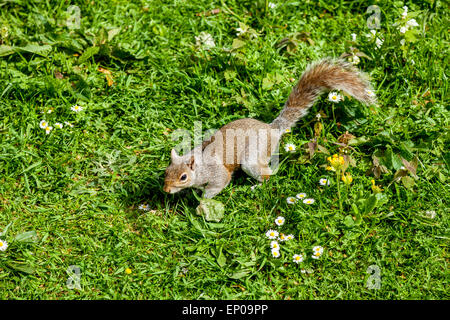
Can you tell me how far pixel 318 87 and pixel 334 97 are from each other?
216 millimetres

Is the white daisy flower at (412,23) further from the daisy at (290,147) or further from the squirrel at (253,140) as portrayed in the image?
the daisy at (290,147)

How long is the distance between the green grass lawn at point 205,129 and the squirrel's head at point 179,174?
0.66 feet

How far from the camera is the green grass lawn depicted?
2.53 meters

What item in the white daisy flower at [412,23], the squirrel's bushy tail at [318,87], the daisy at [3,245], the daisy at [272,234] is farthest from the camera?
the white daisy flower at [412,23]

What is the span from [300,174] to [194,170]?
683 millimetres

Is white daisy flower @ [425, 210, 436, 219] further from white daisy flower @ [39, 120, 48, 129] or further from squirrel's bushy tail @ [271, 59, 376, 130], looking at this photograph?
white daisy flower @ [39, 120, 48, 129]

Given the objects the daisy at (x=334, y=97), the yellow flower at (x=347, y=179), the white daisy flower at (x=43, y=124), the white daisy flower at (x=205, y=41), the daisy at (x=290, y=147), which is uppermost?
the white daisy flower at (x=205, y=41)

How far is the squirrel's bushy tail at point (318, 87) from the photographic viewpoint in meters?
2.90

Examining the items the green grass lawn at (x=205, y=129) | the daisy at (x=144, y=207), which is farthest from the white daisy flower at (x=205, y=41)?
the daisy at (x=144, y=207)

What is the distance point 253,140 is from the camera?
281 cm

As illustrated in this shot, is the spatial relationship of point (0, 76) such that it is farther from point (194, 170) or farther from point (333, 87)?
point (333, 87)

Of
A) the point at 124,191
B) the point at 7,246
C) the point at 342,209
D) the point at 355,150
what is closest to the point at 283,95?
the point at 355,150

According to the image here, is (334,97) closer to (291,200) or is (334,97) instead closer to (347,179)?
(347,179)

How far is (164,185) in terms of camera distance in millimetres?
2670
